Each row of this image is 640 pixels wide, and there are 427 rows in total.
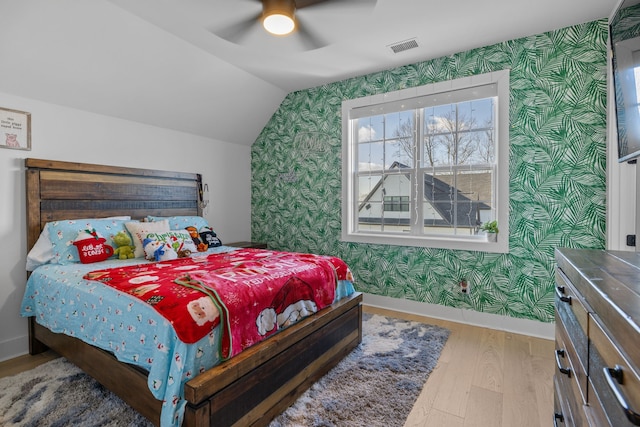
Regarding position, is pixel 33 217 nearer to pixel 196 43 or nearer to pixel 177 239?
pixel 177 239

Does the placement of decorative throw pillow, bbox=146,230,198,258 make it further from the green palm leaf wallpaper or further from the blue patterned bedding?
the green palm leaf wallpaper

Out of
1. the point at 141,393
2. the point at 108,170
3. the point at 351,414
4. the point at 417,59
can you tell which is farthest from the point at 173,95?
the point at 351,414

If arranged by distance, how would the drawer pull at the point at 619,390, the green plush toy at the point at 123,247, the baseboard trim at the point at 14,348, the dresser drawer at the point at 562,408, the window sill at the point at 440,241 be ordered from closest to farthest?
the drawer pull at the point at 619,390 → the dresser drawer at the point at 562,408 → the baseboard trim at the point at 14,348 → the green plush toy at the point at 123,247 → the window sill at the point at 440,241

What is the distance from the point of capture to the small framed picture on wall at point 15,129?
Result: 2.54 m

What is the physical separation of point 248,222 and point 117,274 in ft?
9.09

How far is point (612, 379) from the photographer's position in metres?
0.64

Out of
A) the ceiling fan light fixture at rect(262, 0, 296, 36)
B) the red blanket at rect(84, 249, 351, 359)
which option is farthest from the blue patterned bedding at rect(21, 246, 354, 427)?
the ceiling fan light fixture at rect(262, 0, 296, 36)

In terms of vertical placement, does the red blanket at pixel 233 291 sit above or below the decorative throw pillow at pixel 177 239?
below

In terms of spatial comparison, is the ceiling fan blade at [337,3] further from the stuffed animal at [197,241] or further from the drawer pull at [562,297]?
Answer: the stuffed animal at [197,241]

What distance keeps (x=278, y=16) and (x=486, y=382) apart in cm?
259

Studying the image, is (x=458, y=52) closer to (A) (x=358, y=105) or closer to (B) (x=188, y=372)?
(A) (x=358, y=105)

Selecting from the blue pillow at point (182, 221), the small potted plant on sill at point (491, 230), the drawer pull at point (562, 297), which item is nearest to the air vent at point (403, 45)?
the small potted plant on sill at point (491, 230)

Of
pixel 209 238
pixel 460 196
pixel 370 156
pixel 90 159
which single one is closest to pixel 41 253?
pixel 90 159

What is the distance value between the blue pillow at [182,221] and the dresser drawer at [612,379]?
343 centimetres
